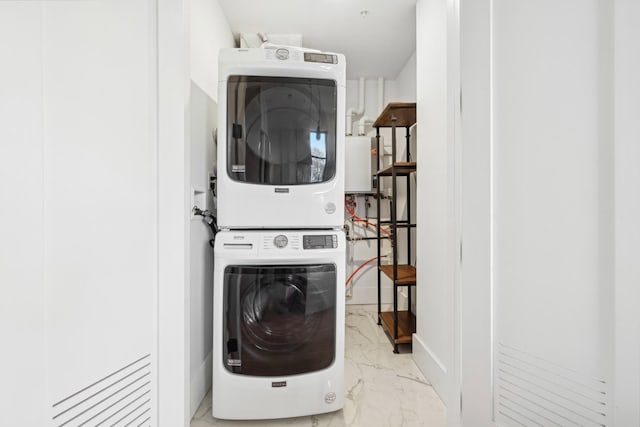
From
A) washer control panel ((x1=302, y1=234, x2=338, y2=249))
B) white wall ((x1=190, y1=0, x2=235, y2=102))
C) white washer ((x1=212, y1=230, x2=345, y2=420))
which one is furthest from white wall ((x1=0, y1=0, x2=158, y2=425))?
white wall ((x1=190, y1=0, x2=235, y2=102))

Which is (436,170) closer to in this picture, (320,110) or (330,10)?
(320,110)

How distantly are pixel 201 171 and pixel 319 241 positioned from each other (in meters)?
0.75

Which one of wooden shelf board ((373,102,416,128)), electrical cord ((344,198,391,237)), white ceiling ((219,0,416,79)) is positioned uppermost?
white ceiling ((219,0,416,79))

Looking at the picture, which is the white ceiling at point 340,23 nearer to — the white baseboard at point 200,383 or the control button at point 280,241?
the control button at point 280,241

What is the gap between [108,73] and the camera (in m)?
0.60

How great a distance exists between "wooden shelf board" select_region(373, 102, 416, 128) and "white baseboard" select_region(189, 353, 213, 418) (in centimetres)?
199

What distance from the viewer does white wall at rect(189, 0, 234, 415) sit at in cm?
136

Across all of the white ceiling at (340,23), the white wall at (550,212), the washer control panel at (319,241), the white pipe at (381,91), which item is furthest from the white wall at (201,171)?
→ the white pipe at (381,91)

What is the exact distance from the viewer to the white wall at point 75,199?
17.8 inches

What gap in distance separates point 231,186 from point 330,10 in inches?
59.0

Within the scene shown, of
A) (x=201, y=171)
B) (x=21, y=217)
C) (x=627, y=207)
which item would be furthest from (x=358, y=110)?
(x=21, y=217)

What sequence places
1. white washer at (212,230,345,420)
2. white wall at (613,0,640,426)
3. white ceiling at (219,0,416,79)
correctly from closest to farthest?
white wall at (613,0,640,426) → white washer at (212,230,345,420) → white ceiling at (219,0,416,79)

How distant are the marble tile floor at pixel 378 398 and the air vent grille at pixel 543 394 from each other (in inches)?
28.1

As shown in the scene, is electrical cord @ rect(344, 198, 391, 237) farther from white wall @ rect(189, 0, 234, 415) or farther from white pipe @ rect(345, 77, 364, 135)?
white wall @ rect(189, 0, 234, 415)
